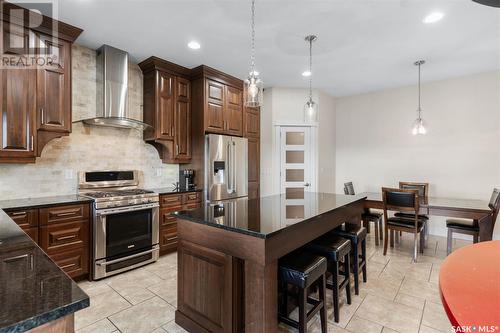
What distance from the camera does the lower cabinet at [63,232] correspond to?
249 cm

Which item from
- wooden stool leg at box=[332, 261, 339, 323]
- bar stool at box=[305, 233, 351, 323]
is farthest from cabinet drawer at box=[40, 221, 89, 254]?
wooden stool leg at box=[332, 261, 339, 323]

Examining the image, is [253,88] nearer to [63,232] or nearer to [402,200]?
[63,232]

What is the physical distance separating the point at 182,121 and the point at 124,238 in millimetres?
1997

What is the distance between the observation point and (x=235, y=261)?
1708 millimetres

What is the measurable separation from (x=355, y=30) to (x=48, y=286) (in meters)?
3.55

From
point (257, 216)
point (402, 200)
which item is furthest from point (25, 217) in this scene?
point (402, 200)

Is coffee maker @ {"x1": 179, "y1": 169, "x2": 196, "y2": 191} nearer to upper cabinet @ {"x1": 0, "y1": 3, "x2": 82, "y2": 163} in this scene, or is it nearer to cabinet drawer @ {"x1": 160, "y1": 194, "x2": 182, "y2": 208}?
cabinet drawer @ {"x1": 160, "y1": 194, "x2": 182, "y2": 208}

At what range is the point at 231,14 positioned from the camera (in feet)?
8.75

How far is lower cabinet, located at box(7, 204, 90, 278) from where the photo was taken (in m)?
2.49

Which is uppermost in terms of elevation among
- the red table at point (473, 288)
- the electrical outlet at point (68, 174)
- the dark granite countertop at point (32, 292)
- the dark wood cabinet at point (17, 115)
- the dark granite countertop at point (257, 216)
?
the dark wood cabinet at point (17, 115)

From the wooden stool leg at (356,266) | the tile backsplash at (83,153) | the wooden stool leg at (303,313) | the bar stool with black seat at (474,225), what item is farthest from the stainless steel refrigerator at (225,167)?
the bar stool with black seat at (474,225)

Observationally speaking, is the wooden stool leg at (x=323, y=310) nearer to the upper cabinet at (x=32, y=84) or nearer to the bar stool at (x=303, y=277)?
the bar stool at (x=303, y=277)

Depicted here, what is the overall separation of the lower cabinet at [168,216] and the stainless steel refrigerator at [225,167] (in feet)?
1.34

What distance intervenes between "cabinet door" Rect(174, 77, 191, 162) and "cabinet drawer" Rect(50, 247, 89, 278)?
1.80 metres
